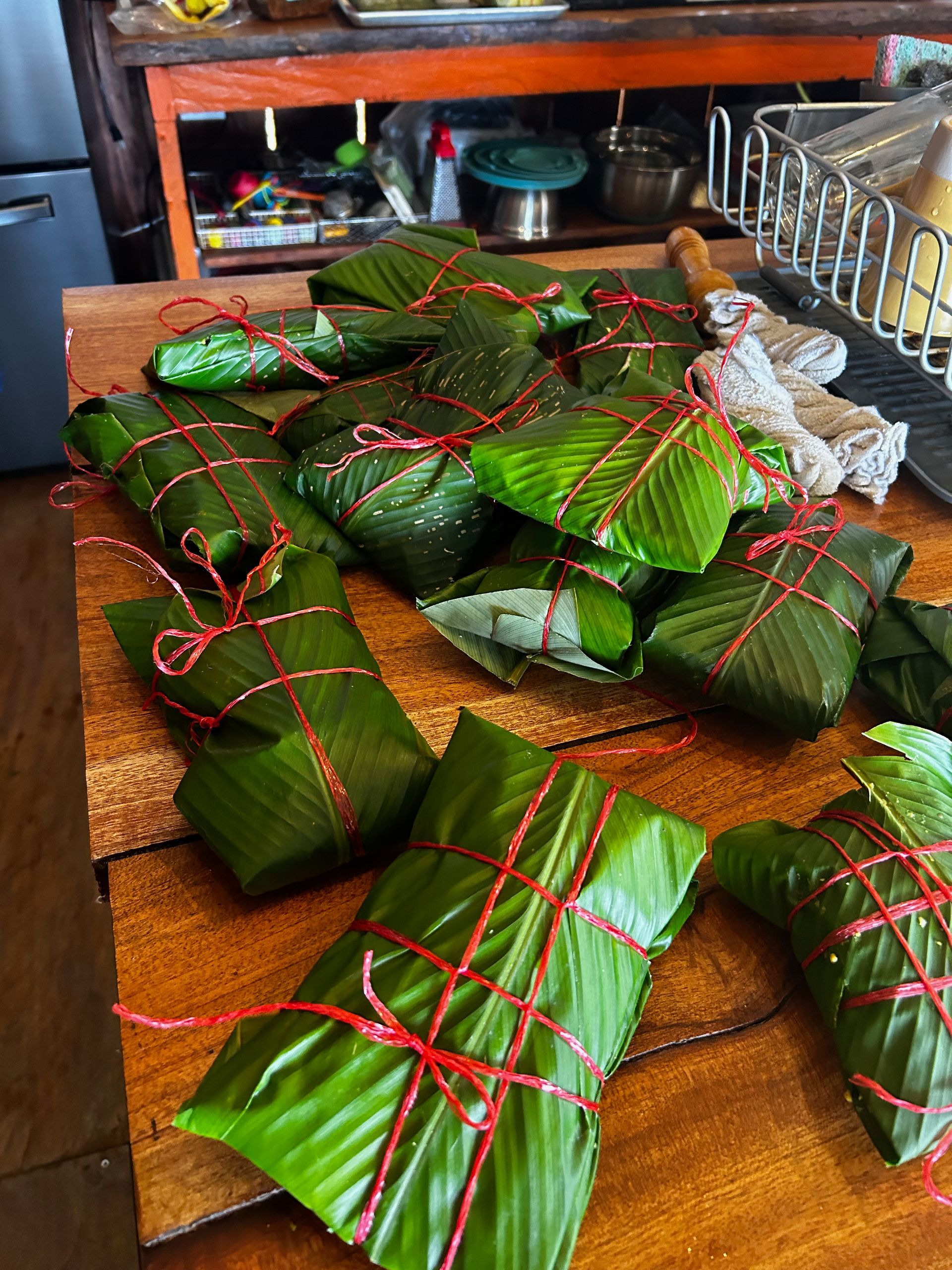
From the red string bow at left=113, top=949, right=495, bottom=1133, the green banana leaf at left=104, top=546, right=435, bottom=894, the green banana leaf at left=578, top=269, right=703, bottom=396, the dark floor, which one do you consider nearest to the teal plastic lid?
the green banana leaf at left=578, top=269, right=703, bottom=396

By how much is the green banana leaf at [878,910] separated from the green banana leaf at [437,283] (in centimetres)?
79

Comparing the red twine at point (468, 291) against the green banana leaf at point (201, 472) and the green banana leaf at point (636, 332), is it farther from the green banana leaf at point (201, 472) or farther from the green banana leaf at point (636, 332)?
the green banana leaf at point (201, 472)

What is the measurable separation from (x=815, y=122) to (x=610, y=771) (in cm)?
134

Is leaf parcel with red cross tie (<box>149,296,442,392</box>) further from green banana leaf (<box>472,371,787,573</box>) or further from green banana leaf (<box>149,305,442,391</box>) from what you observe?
green banana leaf (<box>472,371,787,573</box>)

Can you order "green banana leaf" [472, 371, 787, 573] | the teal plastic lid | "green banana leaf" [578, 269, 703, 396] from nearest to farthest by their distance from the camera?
"green banana leaf" [472, 371, 787, 573] → "green banana leaf" [578, 269, 703, 396] → the teal plastic lid

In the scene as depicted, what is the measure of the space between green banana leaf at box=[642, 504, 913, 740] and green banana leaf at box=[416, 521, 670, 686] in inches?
1.6

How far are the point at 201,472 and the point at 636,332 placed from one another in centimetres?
67

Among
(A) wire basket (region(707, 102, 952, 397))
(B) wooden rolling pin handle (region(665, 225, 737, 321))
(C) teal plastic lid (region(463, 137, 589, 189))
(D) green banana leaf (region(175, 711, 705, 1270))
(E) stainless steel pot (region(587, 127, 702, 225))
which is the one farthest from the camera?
(E) stainless steel pot (region(587, 127, 702, 225))

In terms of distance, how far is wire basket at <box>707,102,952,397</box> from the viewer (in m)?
1.10

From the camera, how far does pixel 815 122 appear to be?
61.7 inches

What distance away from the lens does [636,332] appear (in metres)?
1.30

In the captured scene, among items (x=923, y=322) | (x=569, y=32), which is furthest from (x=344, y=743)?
(x=569, y=32)

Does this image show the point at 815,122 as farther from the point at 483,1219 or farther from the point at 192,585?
the point at 483,1219

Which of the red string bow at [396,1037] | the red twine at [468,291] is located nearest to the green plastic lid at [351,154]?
the red twine at [468,291]
